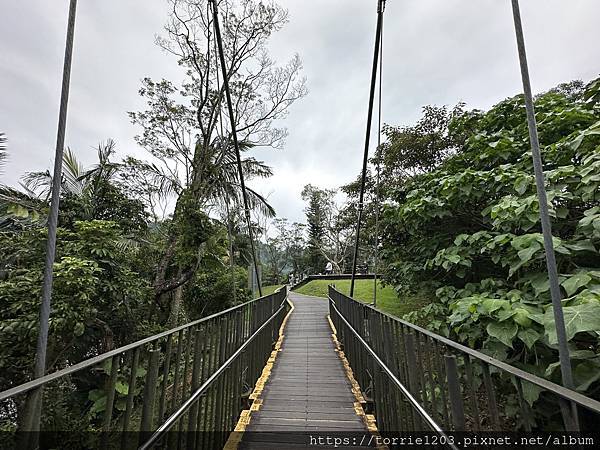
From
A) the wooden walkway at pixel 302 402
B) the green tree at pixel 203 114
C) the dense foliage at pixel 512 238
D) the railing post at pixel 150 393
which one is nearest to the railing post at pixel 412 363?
the dense foliage at pixel 512 238

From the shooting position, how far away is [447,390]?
1.46 m

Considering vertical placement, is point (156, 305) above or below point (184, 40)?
below

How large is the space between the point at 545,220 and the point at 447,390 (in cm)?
92

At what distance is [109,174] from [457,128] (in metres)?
7.02

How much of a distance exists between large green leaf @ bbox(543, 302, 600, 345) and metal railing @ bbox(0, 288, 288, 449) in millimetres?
1765

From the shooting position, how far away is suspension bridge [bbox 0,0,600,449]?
3.51ft

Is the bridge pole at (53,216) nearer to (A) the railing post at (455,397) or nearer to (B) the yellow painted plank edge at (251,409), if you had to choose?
(B) the yellow painted plank edge at (251,409)

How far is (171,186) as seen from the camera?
27.7 feet

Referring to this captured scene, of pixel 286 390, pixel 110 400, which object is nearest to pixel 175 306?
pixel 286 390

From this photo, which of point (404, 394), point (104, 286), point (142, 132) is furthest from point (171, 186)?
point (404, 394)

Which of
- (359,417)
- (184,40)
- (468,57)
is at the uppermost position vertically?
(184,40)

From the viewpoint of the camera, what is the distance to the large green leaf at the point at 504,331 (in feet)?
5.06

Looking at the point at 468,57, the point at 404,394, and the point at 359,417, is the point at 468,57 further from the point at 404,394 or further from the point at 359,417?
the point at 359,417

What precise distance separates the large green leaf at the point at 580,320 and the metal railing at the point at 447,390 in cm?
27
